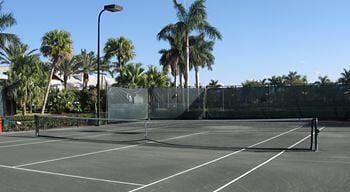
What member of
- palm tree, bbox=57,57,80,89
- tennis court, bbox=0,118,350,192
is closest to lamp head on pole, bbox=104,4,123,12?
tennis court, bbox=0,118,350,192

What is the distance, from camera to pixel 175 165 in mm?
12688

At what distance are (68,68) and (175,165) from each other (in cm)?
5334

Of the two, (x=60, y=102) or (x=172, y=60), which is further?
(x=172, y=60)

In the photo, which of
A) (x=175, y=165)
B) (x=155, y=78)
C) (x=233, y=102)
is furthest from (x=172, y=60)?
(x=175, y=165)

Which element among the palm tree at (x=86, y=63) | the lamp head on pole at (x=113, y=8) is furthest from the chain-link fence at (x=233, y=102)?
the palm tree at (x=86, y=63)

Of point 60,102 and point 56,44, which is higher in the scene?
point 56,44

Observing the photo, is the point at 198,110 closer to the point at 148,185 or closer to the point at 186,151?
the point at 186,151

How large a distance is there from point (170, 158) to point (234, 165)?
226 centimetres

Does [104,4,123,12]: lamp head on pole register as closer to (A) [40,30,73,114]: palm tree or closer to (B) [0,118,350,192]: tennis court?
(B) [0,118,350,192]: tennis court

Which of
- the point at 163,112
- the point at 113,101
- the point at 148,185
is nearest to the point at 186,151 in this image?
the point at 148,185

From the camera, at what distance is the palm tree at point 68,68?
6237cm

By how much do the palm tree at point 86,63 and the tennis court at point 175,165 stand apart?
4657 cm

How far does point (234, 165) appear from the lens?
12.6 meters

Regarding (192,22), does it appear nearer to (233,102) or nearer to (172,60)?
(233,102)
